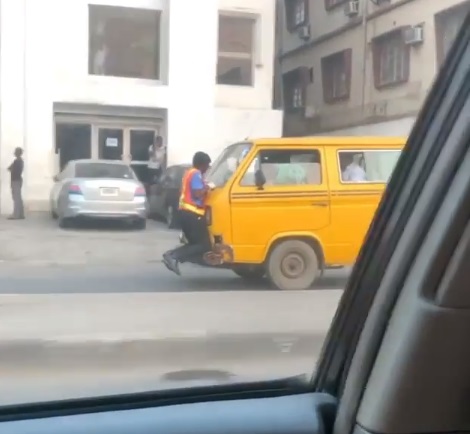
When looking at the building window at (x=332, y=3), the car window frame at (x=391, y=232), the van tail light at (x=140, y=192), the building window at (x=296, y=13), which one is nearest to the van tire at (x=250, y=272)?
the van tail light at (x=140, y=192)

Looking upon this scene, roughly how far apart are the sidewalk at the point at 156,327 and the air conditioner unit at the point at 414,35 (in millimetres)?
822

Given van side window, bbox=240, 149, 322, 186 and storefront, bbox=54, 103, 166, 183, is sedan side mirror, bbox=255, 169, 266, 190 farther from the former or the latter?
storefront, bbox=54, 103, 166, 183

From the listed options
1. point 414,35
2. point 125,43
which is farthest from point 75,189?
point 125,43

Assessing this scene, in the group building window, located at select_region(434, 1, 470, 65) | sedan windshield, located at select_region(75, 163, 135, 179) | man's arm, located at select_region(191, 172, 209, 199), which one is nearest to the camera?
building window, located at select_region(434, 1, 470, 65)

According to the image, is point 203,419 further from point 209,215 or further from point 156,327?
point 209,215

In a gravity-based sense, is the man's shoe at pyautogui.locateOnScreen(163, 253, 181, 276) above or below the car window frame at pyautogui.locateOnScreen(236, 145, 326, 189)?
below

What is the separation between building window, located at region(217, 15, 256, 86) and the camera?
5.87 meters

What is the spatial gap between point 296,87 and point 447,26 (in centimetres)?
257

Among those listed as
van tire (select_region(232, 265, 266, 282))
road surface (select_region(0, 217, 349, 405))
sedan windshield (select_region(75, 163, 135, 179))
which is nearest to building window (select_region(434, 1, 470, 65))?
road surface (select_region(0, 217, 349, 405))

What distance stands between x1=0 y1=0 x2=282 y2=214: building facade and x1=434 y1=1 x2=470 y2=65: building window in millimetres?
2325

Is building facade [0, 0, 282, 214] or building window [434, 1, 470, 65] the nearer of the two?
building window [434, 1, 470, 65]

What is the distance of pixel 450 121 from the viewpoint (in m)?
1.62

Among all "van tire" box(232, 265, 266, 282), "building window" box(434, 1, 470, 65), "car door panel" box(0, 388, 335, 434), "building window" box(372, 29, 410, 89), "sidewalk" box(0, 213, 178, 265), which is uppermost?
"building window" box(372, 29, 410, 89)

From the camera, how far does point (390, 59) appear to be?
12.0ft
